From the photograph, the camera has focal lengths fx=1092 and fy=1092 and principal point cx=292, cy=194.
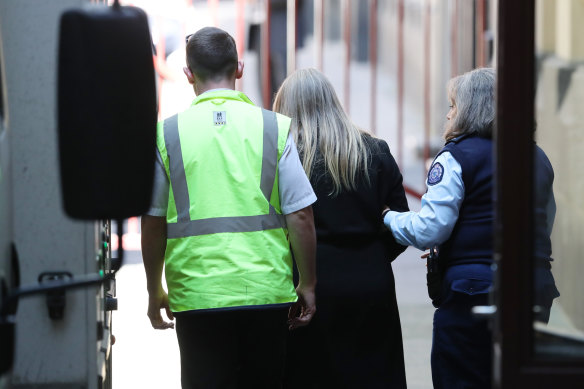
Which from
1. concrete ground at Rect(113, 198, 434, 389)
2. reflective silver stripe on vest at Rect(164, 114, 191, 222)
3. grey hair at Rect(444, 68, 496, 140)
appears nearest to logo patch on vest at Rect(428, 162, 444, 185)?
grey hair at Rect(444, 68, 496, 140)

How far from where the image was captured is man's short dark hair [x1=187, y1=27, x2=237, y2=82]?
12.4ft

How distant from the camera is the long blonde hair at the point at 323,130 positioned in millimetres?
4246

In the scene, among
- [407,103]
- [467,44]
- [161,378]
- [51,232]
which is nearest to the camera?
[51,232]

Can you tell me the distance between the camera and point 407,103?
60.8ft

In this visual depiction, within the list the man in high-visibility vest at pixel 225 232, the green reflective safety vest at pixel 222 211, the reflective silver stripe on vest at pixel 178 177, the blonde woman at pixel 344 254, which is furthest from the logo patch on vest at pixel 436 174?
the reflective silver stripe on vest at pixel 178 177

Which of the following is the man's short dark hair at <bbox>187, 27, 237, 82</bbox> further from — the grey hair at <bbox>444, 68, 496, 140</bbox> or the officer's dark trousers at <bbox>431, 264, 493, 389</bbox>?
the officer's dark trousers at <bbox>431, 264, 493, 389</bbox>

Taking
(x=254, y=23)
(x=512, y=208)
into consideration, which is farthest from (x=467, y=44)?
(x=512, y=208)

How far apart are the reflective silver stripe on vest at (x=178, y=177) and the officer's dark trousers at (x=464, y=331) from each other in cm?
107

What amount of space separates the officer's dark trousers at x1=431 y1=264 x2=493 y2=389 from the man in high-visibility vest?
65 cm

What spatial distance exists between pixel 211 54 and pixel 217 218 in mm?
599

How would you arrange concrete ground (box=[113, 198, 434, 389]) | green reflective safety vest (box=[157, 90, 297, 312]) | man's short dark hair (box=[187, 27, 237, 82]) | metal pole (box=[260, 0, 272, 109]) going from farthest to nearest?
metal pole (box=[260, 0, 272, 109]) → concrete ground (box=[113, 198, 434, 389]) → man's short dark hair (box=[187, 27, 237, 82]) → green reflective safety vest (box=[157, 90, 297, 312])

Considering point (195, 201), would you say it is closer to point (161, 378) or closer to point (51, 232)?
point (51, 232)

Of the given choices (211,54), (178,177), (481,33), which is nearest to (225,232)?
(178,177)

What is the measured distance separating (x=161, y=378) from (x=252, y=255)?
8.85 feet
